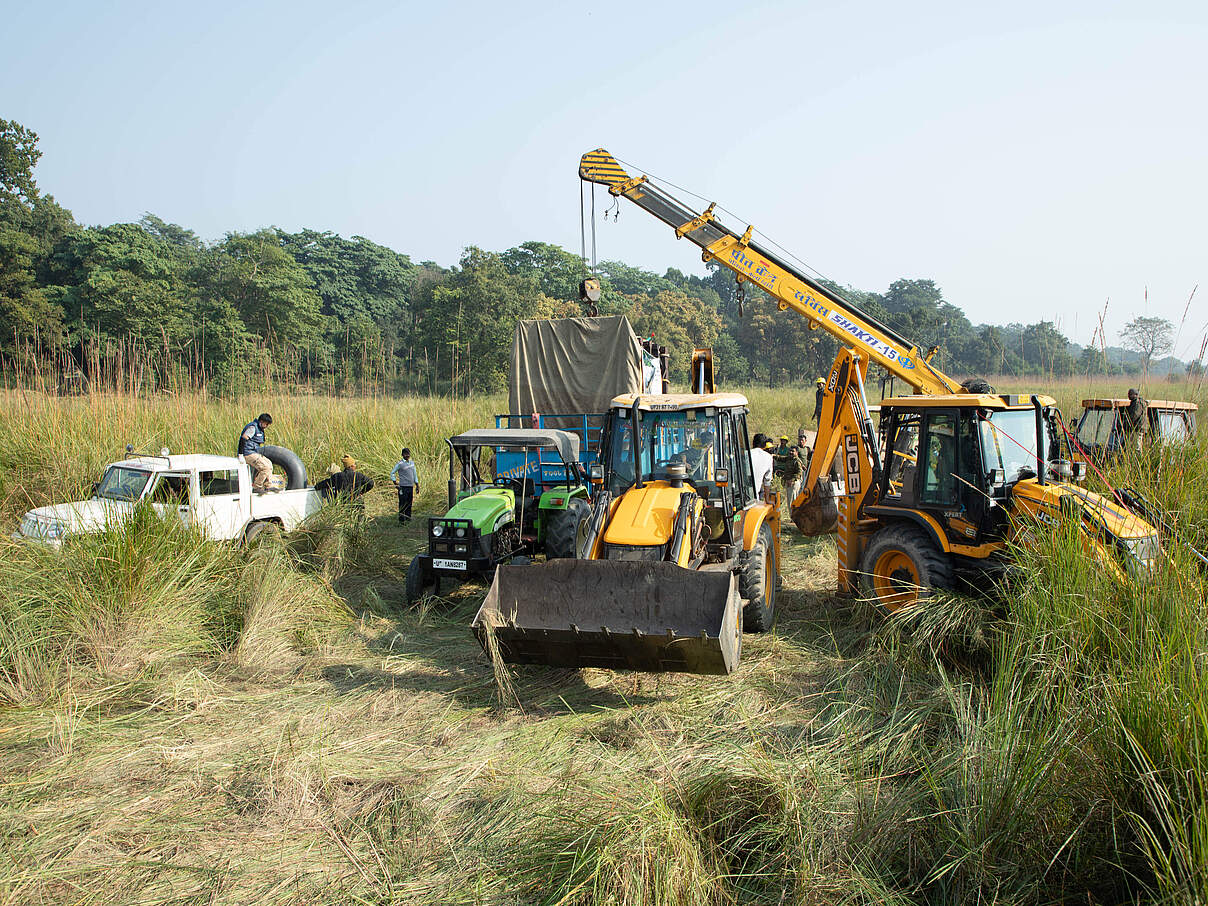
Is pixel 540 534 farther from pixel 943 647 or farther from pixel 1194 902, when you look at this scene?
pixel 1194 902

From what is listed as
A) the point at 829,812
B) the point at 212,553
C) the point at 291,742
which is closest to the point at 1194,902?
the point at 829,812

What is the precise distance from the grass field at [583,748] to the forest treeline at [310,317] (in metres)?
3.42

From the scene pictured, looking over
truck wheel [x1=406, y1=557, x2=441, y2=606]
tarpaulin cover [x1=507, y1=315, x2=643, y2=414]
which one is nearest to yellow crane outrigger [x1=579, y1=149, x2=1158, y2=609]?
truck wheel [x1=406, y1=557, x2=441, y2=606]

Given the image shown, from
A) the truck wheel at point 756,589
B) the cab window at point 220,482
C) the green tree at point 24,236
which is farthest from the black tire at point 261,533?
the green tree at point 24,236

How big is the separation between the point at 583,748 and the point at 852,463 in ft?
13.5

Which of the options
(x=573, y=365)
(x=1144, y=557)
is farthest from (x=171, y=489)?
(x=1144, y=557)

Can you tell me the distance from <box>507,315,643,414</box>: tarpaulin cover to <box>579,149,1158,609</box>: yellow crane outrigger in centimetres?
457

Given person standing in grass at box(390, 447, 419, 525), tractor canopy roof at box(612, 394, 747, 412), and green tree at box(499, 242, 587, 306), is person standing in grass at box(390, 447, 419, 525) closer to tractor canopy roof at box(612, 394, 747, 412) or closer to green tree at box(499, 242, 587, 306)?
tractor canopy roof at box(612, 394, 747, 412)

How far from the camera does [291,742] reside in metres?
4.31

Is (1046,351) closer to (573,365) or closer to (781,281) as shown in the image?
(781,281)

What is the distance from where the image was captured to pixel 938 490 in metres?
Result: 6.07

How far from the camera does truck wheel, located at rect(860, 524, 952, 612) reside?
18.9 feet

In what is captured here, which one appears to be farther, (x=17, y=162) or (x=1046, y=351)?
(x=17, y=162)

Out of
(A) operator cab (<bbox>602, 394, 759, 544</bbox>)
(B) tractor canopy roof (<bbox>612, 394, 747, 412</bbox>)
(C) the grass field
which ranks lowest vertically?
(C) the grass field
